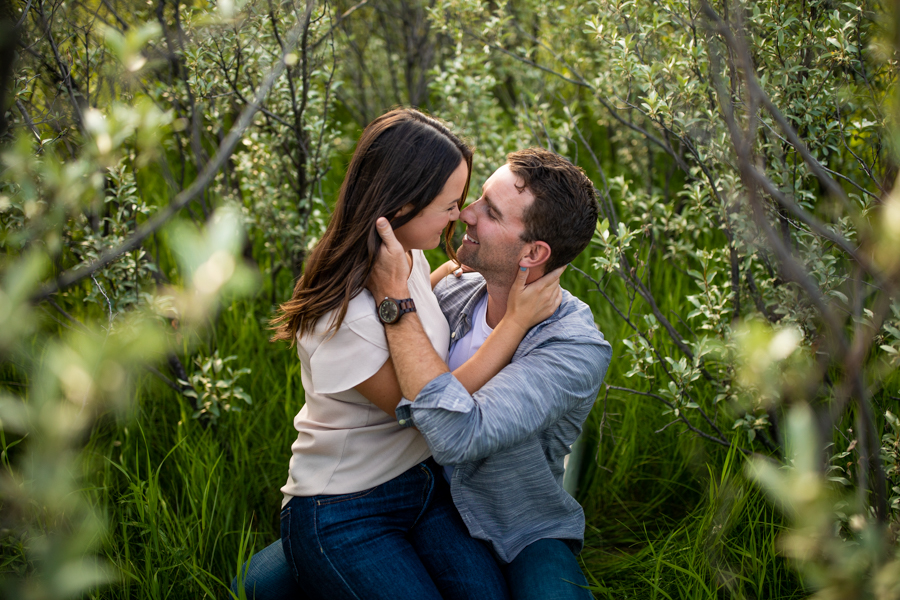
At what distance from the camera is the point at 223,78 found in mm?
3082

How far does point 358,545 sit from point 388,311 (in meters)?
0.68

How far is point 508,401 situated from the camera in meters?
1.78

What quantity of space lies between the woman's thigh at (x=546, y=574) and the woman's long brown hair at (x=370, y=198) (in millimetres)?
948

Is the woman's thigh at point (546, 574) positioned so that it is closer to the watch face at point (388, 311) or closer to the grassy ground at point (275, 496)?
the grassy ground at point (275, 496)

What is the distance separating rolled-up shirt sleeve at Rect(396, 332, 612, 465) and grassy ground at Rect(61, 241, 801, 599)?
0.61 m

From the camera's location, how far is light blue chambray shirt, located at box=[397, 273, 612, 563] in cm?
172

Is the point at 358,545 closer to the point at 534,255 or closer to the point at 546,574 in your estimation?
the point at 546,574

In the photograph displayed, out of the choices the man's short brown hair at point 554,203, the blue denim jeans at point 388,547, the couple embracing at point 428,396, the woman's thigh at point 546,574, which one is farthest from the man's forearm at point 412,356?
the woman's thigh at point 546,574

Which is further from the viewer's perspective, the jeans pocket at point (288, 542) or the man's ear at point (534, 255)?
the man's ear at point (534, 255)

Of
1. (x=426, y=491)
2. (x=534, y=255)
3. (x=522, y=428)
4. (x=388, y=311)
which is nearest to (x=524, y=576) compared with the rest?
(x=426, y=491)

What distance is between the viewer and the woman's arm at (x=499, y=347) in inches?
73.2

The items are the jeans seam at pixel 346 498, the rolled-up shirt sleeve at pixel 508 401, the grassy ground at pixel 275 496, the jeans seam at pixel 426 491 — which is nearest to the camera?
the rolled-up shirt sleeve at pixel 508 401

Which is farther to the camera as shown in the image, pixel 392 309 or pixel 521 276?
pixel 521 276

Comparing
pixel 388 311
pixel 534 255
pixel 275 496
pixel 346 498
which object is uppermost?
pixel 388 311
